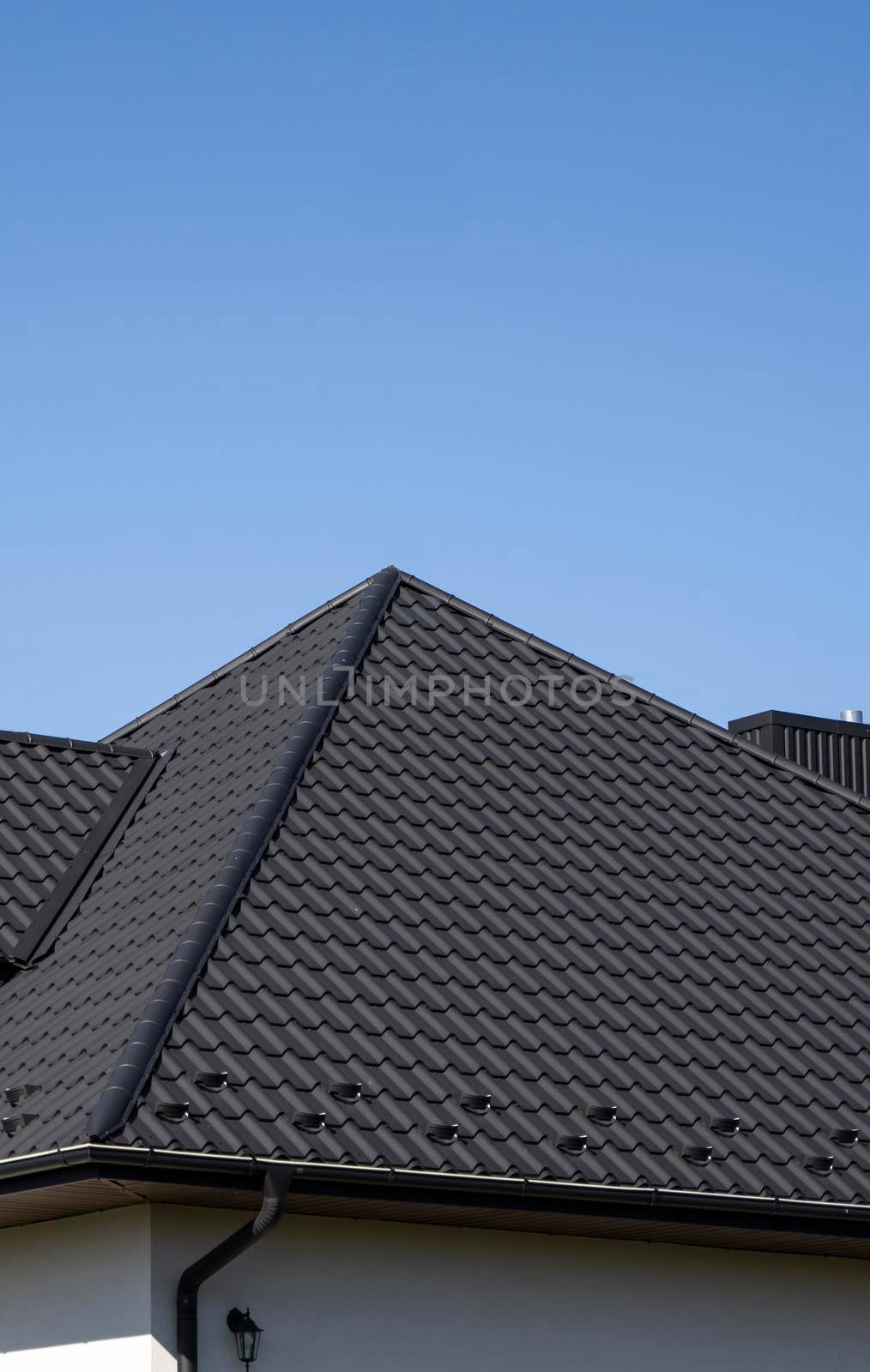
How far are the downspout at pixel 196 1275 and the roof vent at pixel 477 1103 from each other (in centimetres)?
129

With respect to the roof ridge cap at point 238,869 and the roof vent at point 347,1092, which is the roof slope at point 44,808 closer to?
the roof ridge cap at point 238,869

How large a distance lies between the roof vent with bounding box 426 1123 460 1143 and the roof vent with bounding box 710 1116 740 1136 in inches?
67.6

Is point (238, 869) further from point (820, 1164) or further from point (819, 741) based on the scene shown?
point (819, 741)

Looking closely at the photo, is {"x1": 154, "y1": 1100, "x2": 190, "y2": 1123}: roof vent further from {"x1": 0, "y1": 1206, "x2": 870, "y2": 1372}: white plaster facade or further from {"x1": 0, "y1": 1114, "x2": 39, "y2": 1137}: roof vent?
{"x1": 0, "y1": 1114, "x2": 39, "y2": 1137}: roof vent

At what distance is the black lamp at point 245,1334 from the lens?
10156 millimetres

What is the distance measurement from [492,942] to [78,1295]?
10.5ft

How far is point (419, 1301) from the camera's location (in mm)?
10836

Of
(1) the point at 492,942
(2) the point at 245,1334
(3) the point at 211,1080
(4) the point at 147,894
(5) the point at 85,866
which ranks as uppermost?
(5) the point at 85,866

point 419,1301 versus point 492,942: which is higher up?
point 492,942

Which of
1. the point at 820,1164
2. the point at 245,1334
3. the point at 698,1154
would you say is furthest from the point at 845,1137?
the point at 245,1334

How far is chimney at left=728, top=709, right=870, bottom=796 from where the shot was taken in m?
17.4

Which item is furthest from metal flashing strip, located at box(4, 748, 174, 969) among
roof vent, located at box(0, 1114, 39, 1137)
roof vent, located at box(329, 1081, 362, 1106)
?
roof vent, located at box(329, 1081, 362, 1106)

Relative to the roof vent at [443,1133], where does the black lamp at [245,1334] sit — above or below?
below

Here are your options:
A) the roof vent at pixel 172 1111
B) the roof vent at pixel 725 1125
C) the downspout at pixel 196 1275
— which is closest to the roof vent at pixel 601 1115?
the roof vent at pixel 725 1125
